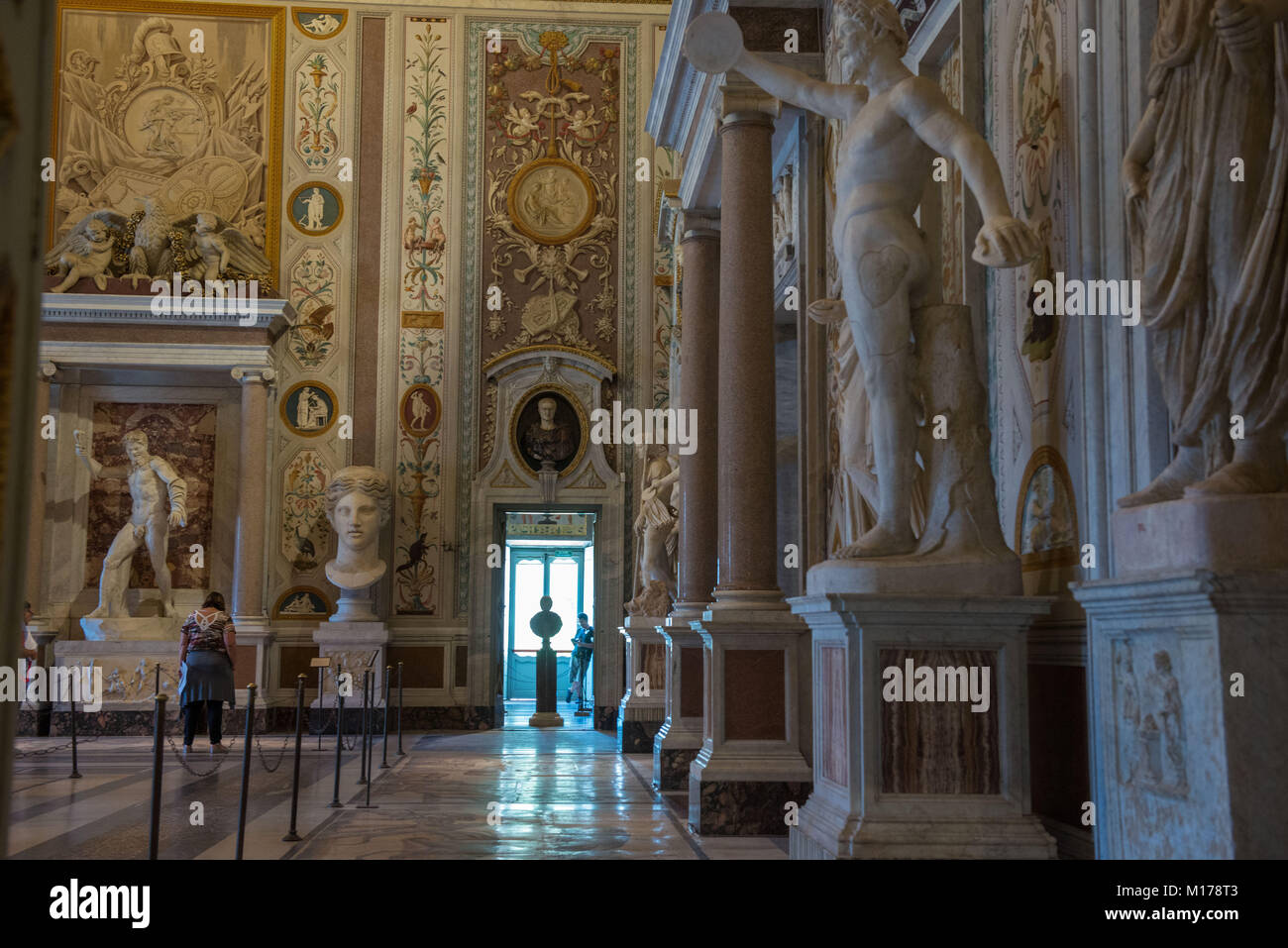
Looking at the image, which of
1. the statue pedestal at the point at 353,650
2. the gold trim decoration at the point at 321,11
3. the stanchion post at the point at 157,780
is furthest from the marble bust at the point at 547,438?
the stanchion post at the point at 157,780

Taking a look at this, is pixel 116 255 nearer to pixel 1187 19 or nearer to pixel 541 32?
pixel 541 32

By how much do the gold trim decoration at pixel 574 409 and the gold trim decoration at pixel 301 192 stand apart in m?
3.14

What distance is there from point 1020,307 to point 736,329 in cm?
276

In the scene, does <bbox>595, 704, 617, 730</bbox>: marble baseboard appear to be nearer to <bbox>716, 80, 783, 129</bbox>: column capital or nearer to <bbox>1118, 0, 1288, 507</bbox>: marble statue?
<bbox>716, 80, 783, 129</bbox>: column capital

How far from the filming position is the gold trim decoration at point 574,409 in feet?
49.6

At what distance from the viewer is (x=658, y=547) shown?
12547 millimetres

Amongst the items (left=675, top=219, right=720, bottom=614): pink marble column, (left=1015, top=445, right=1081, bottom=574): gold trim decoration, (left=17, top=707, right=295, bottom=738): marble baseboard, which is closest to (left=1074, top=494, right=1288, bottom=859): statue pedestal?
(left=1015, top=445, right=1081, bottom=574): gold trim decoration

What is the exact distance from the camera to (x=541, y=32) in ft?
51.7

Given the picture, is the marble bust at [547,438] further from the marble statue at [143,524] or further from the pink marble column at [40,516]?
the pink marble column at [40,516]

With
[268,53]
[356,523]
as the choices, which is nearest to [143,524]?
[356,523]

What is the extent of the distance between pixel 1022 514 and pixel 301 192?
40.5 ft

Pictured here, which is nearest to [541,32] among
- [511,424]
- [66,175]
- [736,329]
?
[511,424]

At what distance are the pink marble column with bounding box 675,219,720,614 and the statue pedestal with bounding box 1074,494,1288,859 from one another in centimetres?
559

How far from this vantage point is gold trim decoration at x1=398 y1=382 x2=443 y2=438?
15.1 metres
